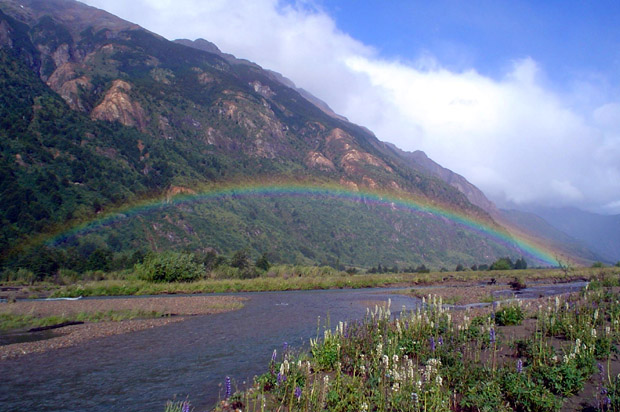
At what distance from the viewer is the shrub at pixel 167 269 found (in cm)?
4909

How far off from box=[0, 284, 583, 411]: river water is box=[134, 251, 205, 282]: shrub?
2964cm

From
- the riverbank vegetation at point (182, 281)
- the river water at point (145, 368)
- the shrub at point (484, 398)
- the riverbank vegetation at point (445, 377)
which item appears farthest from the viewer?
the riverbank vegetation at point (182, 281)

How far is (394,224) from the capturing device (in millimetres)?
173125

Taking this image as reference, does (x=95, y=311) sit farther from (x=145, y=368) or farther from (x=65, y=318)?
(x=145, y=368)

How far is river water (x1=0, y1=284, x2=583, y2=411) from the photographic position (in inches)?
411

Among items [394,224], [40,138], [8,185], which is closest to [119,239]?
[8,185]

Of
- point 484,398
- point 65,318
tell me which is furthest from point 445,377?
point 65,318

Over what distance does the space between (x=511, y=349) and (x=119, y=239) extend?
8167 cm

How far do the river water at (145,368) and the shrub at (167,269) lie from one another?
97.2 feet

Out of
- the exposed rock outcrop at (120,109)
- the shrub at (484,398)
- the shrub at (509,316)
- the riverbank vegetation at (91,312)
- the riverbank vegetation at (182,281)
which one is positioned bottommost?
the riverbank vegetation at (182,281)

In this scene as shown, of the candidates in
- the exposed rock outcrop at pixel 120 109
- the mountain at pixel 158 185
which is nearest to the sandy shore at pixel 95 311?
the mountain at pixel 158 185

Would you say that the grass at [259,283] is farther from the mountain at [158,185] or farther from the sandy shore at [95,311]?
the mountain at [158,185]

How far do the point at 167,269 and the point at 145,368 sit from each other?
38.1 m

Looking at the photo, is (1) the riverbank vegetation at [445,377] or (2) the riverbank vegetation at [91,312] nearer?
(1) the riverbank vegetation at [445,377]
